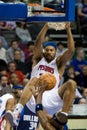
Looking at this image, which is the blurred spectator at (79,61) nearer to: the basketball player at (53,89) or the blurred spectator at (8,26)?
the blurred spectator at (8,26)

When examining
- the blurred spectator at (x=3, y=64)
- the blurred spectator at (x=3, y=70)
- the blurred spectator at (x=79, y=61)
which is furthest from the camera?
the blurred spectator at (x=79, y=61)

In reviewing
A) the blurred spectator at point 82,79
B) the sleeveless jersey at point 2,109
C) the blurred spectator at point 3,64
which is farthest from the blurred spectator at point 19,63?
the sleeveless jersey at point 2,109

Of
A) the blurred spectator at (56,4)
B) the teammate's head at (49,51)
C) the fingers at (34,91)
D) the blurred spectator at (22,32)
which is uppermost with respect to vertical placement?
the blurred spectator at (56,4)

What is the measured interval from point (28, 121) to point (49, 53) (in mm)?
1211

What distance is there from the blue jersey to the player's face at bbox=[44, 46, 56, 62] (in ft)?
2.99

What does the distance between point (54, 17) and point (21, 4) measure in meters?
0.57

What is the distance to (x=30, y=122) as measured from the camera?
1130 centimetres

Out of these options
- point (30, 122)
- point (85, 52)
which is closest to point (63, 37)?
point (85, 52)

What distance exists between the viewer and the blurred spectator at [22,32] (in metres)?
17.9

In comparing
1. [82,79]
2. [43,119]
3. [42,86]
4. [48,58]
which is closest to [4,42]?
[82,79]

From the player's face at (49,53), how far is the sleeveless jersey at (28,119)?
0.83 metres

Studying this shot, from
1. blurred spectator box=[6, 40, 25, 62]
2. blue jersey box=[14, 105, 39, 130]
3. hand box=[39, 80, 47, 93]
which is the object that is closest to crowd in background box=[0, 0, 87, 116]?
blurred spectator box=[6, 40, 25, 62]

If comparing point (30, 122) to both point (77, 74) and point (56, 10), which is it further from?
point (77, 74)

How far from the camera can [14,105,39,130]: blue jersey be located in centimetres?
1124
